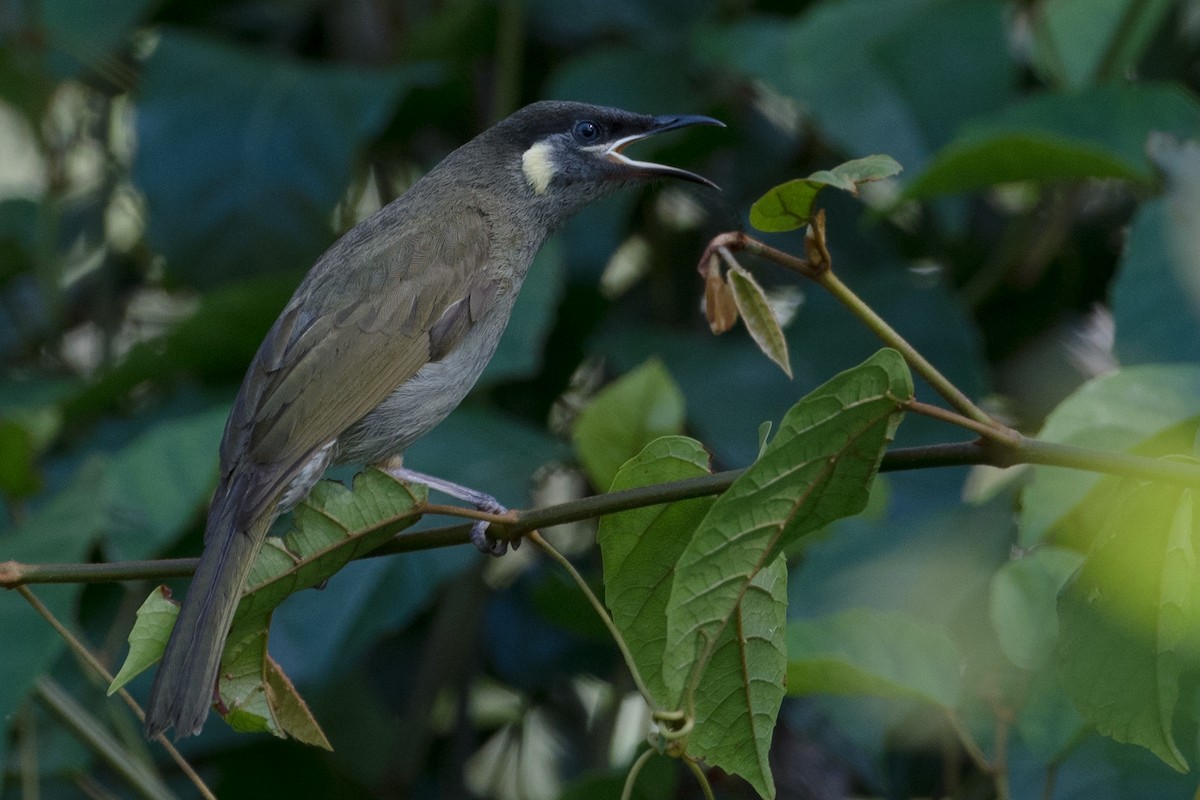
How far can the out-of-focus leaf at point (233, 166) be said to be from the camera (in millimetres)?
3904

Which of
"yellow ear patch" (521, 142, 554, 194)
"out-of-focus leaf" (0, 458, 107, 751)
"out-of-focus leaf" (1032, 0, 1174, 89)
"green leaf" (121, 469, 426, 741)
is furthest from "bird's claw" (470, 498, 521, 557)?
"out-of-focus leaf" (1032, 0, 1174, 89)

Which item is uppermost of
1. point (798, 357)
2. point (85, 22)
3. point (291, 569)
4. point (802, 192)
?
point (802, 192)

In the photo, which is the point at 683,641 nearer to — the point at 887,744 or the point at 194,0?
the point at 887,744

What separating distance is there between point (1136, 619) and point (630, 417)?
1.24 meters

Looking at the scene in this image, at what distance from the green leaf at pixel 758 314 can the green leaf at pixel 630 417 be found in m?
1.03

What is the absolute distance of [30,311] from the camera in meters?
4.84

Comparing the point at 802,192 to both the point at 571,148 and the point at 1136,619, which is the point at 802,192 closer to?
the point at 1136,619

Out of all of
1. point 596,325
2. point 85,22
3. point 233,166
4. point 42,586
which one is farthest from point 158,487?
point 85,22

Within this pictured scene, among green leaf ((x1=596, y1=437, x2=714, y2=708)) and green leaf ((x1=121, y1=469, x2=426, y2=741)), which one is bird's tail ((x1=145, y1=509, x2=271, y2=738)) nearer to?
green leaf ((x1=121, y1=469, x2=426, y2=741))

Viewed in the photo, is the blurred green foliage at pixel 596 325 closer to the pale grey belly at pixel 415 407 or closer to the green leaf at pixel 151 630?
the pale grey belly at pixel 415 407

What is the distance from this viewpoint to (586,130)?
130 inches

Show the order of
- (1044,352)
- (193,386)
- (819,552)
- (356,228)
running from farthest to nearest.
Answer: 1. (1044,352)
2. (193,386)
3. (356,228)
4. (819,552)

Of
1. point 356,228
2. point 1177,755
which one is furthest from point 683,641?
point 356,228

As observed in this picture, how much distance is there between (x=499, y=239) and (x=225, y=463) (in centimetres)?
90
